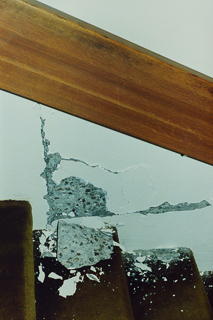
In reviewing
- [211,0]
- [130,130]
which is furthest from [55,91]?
[211,0]

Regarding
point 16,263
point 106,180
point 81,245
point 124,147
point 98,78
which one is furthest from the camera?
point 81,245

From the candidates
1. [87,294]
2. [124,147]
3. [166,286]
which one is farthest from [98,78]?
[166,286]

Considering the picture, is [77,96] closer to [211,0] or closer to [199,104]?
[199,104]

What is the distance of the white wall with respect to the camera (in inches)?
42.6

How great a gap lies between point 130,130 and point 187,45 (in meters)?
0.75

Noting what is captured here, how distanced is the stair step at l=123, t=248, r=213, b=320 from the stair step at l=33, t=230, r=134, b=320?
173 mm

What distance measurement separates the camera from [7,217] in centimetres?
115

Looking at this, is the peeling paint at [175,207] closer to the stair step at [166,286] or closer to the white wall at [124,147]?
the white wall at [124,147]

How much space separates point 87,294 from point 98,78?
0.79 m

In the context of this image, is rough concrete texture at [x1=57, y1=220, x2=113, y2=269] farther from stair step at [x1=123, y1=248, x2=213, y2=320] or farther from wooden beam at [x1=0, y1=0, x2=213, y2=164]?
wooden beam at [x1=0, y1=0, x2=213, y2=164]

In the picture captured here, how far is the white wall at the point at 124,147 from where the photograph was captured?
1.08 metres

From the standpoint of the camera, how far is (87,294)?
116cm

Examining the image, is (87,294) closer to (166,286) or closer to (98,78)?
(166,286)

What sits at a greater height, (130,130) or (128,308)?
(130,130)
